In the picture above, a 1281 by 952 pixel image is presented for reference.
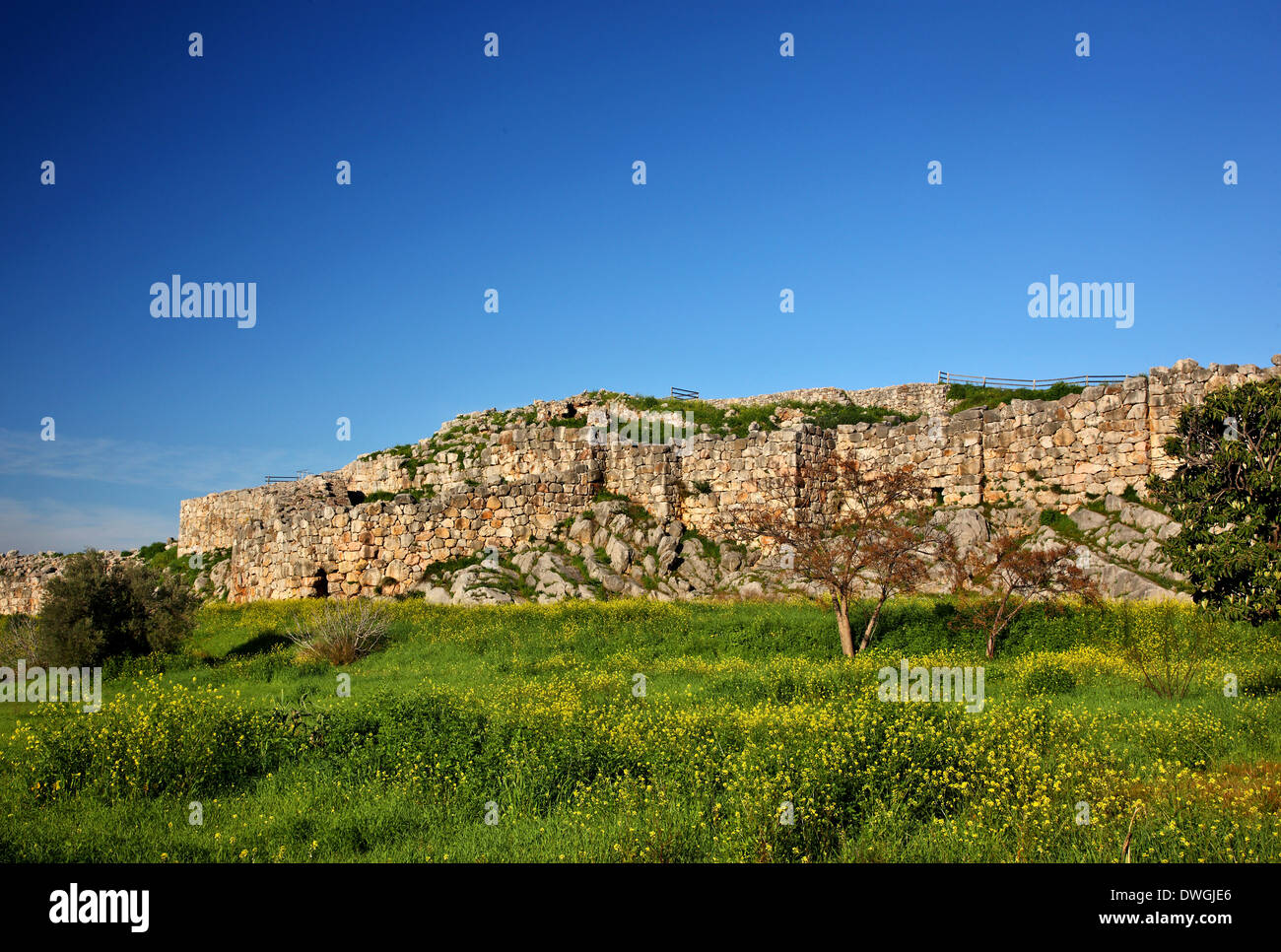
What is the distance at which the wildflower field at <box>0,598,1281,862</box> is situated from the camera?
6250 mm

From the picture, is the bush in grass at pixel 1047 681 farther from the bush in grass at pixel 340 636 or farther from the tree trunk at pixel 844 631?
the bush in grass at pixel 340 636

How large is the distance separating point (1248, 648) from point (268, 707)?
1653cm

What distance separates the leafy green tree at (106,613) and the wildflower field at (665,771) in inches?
127

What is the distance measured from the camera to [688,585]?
24703mm

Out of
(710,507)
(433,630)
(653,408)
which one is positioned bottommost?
(433,630)

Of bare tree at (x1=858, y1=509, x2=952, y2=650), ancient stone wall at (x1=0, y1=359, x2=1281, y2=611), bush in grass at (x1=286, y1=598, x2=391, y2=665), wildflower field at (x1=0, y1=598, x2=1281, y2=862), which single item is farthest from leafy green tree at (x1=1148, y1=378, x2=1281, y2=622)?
bush in grass at (x1=286, y1=598, x2=391, y2=665)

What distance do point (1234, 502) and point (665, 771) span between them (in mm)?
9397

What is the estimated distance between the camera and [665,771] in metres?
7.96

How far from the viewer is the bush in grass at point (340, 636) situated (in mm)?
17016

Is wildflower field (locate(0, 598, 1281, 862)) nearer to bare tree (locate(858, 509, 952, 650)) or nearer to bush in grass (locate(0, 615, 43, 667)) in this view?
bare tree (locate(858, 509, 952, 650))

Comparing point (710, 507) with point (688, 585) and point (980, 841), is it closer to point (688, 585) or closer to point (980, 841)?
point (688, 585)

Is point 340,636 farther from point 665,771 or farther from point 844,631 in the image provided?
point 665,771

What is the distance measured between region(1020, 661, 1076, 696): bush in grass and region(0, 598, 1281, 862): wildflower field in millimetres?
46
